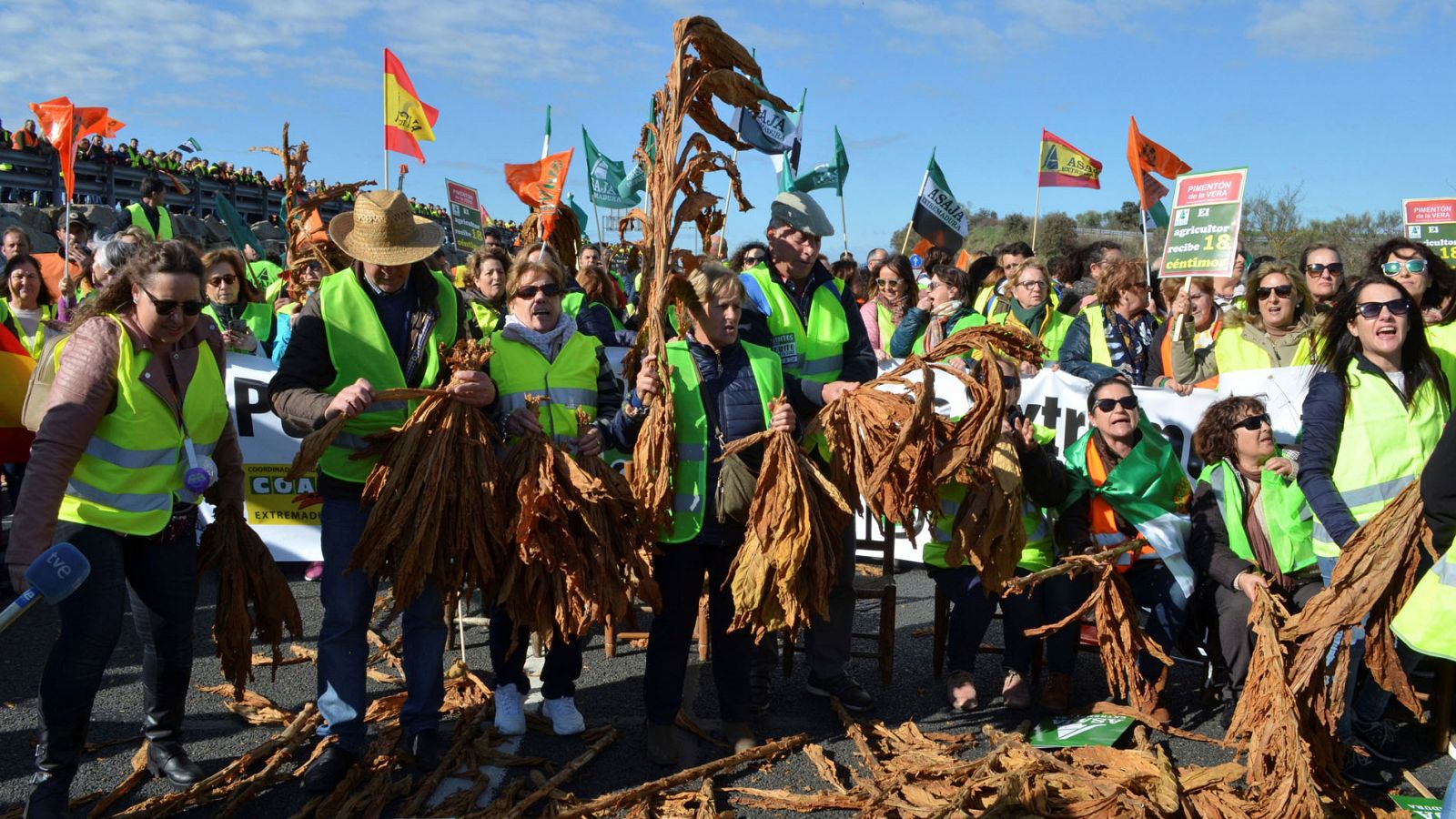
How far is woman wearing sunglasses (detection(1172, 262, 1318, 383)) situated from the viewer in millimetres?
6277

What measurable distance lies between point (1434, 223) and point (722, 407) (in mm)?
9968

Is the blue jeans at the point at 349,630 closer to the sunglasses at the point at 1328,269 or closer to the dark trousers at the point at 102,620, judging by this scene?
the dark trousers at the point at 102,620

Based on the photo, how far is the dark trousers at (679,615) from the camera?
14.4 feet

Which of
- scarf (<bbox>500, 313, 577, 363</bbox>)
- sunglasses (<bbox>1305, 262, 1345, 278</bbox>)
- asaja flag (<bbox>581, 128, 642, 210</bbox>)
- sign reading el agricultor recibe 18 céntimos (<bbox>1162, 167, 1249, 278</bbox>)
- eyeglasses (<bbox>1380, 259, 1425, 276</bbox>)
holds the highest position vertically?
asaja flag (<bbox>581, 128, 642, 210</bbox>)

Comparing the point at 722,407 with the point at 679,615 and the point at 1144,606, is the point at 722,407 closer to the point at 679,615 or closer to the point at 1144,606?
the point at 679,615

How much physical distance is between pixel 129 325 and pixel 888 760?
3.23 m

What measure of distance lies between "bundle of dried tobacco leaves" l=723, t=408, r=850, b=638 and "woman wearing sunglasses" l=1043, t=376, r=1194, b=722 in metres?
1.49

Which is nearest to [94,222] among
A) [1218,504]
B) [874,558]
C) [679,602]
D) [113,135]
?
[113,135]

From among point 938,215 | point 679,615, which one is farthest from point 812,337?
point 938,215

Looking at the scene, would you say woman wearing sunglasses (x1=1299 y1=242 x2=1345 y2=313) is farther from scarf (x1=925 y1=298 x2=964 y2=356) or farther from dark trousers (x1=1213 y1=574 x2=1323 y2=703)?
dark trousers (x1=1213 y1=574 x2=1323 y2=703)

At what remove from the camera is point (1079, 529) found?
17.1 ft

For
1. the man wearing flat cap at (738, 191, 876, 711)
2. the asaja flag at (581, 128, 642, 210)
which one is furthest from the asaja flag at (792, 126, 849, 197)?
the man wearing flat cap at (738, 191, 876, 711)

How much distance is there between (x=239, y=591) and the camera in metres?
4.15

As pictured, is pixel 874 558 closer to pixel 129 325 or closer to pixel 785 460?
pixel 785 460
